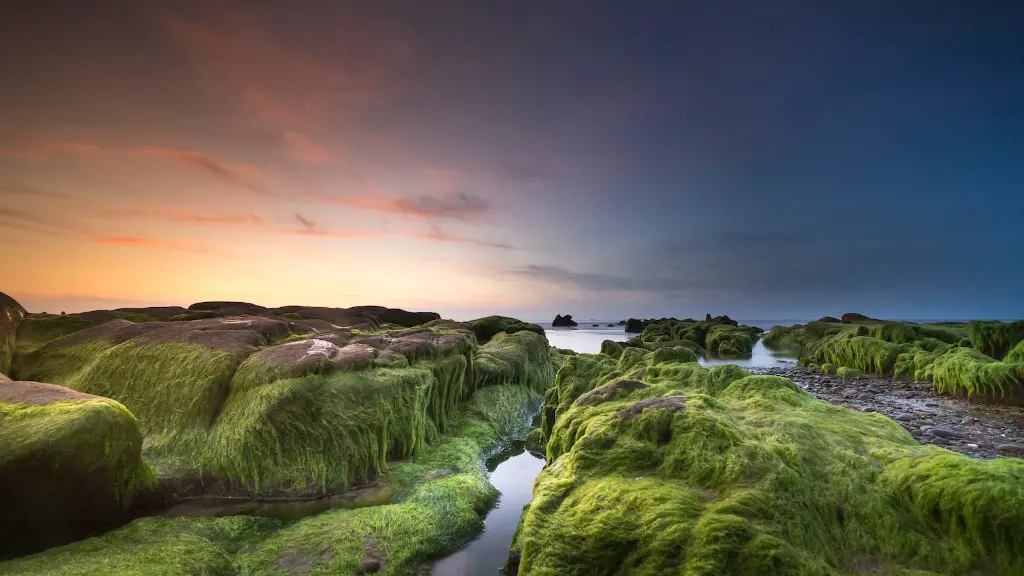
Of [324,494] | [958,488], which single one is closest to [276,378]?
[324,494]

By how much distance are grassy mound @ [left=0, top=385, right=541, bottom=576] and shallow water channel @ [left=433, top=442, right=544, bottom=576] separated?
0.63 feet

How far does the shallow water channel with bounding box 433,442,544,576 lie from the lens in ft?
16.6

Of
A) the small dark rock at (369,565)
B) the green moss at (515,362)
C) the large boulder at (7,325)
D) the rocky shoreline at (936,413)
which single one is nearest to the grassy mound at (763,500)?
the small dark rock at (369,565)

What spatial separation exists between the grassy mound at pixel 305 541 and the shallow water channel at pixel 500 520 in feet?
0.63

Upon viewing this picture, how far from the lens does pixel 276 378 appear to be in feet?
Result: 23.7

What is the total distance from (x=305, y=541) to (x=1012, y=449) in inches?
414

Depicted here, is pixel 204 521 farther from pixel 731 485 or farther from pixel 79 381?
pixel 731 485

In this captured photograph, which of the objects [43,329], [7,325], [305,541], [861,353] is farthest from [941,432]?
[43,329]

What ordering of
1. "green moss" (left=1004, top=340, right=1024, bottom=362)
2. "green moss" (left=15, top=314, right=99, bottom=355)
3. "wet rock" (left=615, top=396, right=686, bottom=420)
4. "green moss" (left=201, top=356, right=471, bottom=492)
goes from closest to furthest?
"wet rock" (left=615, top=396, right=686, bottom=420) < "green moss" (left=201, top=356, right=471, bottom=492) < "green moss" (left=15, top=314, right=99, bottom=355) < "green moss" (left=1004, top=340, right=1024, bottom=362)

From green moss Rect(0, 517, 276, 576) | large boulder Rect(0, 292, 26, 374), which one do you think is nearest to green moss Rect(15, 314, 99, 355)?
large boulder Rect(0, 292, 26, 374)

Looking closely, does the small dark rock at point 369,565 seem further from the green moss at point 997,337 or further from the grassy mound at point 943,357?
the green moss at point 997,337

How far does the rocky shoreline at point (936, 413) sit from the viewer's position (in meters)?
6.99

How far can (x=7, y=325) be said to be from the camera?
8.55 m

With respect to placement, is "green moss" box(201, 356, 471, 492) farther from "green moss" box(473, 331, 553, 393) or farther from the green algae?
"green moss" box(473, 331, 553, 393)
